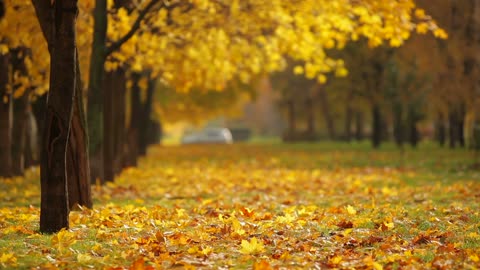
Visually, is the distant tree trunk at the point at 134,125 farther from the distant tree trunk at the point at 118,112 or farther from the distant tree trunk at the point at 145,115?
the distant tree trunk at the point at 118,112

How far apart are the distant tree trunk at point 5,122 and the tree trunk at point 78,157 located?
7.15 m

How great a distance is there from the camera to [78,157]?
40.9 feet

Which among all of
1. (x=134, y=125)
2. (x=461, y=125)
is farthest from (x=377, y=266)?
(x=461, y=125)

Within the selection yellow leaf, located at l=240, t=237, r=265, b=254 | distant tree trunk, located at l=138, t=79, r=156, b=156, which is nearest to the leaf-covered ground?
yellow leaf, located at l=240, t=237, r=265, b=254

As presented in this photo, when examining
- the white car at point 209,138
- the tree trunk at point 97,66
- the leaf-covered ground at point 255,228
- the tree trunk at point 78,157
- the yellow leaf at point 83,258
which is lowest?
the white car at point 209,138

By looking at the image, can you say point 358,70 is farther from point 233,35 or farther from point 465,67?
point 233,35

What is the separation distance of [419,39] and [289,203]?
23868 mm

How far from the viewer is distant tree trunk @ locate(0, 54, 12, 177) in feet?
63.4

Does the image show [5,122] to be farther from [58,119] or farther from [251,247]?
[251,247]

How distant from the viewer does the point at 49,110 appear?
33.6 ft

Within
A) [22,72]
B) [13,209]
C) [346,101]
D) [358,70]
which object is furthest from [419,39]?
[13,209]

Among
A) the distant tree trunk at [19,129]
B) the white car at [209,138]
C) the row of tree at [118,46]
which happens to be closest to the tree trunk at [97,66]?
the row of tree at [118,46]

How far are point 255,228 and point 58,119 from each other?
9.38 ft

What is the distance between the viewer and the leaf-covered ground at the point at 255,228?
8.40 m
